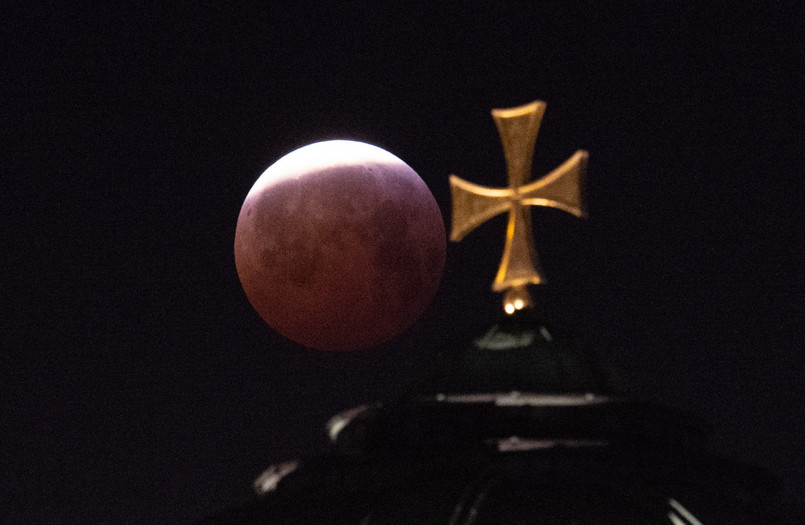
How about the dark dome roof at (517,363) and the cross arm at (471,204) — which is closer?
the dark dome roof at (517,363)

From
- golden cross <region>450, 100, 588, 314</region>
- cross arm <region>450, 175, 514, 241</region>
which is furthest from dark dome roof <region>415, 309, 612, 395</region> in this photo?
cross arm <region>450, 175, 514, 241</region>

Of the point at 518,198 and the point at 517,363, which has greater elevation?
the point at 518,198

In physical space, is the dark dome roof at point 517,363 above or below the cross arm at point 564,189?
below

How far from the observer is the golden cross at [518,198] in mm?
21078

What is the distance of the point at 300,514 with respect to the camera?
20234mm

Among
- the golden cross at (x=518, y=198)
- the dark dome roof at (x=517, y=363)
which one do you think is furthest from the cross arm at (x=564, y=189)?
the dark dome roof at (x=517, y=363)

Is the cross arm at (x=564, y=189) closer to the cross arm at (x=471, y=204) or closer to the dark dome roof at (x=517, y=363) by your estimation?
the cross arm at (x=471, y=204)

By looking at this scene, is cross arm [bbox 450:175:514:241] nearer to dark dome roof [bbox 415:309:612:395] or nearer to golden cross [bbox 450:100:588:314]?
golden cross [bbox 450:100:588:314]

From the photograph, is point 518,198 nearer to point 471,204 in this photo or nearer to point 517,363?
point 471,204

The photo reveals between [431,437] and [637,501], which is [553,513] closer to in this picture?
[637,501]

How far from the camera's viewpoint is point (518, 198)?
2156cm

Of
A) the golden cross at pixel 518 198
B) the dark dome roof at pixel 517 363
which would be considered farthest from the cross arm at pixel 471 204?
the dark dome roof at pixel 517 363

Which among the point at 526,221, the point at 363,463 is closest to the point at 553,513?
the point at 363,463

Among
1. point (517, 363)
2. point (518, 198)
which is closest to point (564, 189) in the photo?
point (518, 198)
